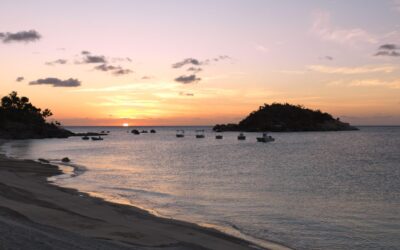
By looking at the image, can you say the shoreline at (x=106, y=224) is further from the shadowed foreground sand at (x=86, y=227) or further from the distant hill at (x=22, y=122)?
the distant hill at (x=22, y=122)

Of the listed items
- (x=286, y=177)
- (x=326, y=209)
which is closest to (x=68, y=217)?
(x=326, y=209)

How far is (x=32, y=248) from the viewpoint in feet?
36.3

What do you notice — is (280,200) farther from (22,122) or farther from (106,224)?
(22,122)

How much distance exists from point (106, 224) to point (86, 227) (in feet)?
3.95

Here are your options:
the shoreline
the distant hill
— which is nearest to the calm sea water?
the shoreline

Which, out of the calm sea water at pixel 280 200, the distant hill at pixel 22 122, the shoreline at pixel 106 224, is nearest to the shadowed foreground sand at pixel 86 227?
the shoreline at pixel 106 224

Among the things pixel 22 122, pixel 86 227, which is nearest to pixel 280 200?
pixel 86 227

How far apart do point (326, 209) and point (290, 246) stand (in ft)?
30.9

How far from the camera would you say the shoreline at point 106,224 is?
16.1m

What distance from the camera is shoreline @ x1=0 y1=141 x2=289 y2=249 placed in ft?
53.0

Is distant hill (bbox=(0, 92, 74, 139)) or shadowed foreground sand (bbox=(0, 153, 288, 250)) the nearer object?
shadowed foreground sand (bbox=(0, 153, 288, 250))

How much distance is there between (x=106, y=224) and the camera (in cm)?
1916

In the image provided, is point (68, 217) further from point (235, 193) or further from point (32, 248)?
point (235, 193)

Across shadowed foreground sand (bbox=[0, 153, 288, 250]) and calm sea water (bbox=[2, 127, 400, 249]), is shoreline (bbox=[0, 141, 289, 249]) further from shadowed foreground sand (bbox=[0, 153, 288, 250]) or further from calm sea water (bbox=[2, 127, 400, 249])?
calm sea water (bbox=[2, 127, 400, 249])
